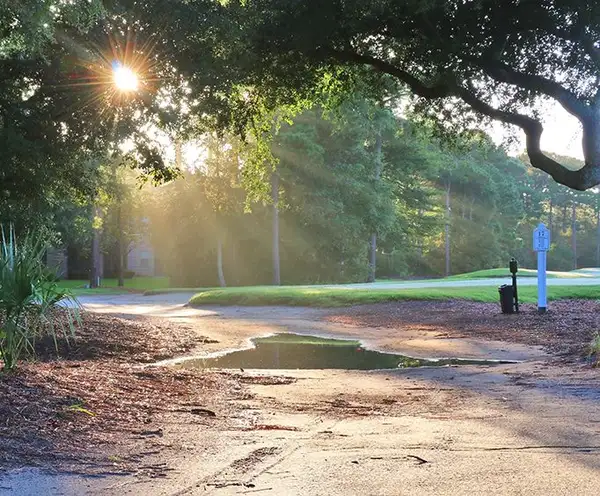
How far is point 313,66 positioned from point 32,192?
644 centimetres

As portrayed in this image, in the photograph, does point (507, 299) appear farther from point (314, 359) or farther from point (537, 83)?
point (314, 359)

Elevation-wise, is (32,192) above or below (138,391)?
above

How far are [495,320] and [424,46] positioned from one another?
23.3 feet

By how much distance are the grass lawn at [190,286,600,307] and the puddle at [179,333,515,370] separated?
27.1 ft

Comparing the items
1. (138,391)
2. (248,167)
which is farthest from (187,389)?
(248,167)

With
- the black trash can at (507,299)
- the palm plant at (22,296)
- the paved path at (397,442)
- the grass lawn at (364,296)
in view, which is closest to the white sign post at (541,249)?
the black trash can at (507,299)

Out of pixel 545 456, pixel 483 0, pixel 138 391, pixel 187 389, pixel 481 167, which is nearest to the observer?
pixel 545 456

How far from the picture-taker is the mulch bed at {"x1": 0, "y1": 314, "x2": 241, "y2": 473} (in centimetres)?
449

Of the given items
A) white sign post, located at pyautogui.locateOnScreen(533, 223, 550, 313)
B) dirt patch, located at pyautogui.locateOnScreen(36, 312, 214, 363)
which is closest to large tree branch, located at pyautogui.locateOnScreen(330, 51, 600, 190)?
white sign post, located at pyautogui.locateOnScreen(533, 223, 550, 313)

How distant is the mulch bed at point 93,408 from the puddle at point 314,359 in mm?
2171

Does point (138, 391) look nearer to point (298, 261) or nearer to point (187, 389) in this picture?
point (187, 389)

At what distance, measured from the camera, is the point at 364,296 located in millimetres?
23281

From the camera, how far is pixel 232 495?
12.5 feet

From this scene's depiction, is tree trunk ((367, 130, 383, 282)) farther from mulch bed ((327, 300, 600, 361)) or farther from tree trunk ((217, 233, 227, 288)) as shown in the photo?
mulch bed ((327, 300, 600, 361))
